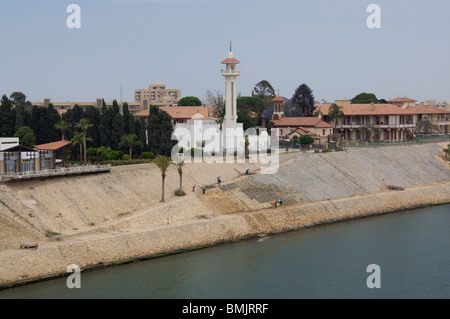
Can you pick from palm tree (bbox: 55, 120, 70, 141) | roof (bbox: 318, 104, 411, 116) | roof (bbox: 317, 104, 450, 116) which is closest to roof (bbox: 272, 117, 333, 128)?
roof (bbox: 318, 104, 411, 116)

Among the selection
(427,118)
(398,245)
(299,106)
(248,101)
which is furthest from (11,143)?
(427,118)

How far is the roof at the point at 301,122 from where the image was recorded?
321 feet

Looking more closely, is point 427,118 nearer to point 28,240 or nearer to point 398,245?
point 398,245

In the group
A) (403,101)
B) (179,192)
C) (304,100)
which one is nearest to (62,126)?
(179,192)

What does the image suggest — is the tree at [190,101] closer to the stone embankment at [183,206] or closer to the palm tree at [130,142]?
the stone embankment at [183,206]

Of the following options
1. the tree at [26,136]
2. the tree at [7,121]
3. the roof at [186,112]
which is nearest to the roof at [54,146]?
the tree at [26,136]

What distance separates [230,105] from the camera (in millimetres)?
81000

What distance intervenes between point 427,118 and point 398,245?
6578 cm

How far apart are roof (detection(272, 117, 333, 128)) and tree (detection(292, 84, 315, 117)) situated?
9.67 metres

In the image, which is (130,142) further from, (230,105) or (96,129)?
(230,105)

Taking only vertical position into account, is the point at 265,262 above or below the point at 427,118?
below

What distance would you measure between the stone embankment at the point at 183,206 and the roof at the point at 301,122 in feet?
45.0

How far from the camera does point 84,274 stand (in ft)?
145

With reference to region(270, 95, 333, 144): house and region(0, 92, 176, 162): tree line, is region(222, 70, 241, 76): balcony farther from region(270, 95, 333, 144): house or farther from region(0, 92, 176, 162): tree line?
region(270, 95, 333, 144): house
